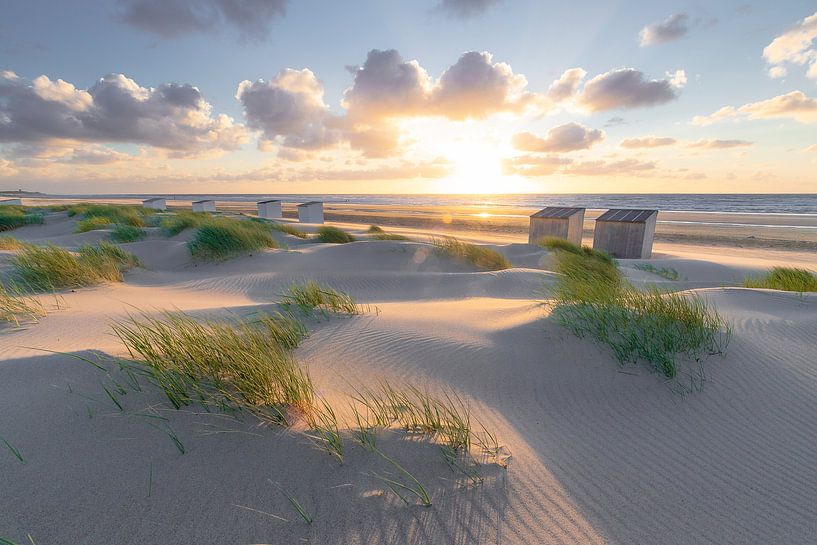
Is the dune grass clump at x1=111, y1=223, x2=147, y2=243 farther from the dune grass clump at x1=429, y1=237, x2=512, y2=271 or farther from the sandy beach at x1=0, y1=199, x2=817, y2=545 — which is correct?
the dune grass clump at x1=429, y1=237, x2=512, y2=271

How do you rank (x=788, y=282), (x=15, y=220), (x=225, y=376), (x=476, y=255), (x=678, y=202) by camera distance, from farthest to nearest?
(x=678, y=202) < (x=15, y=220) < (x=476, y=255) < (x=788, y=282) < (x=225, y=376)

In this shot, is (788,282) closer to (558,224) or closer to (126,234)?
(558,224)

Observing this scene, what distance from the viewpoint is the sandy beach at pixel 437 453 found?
5.46 ft

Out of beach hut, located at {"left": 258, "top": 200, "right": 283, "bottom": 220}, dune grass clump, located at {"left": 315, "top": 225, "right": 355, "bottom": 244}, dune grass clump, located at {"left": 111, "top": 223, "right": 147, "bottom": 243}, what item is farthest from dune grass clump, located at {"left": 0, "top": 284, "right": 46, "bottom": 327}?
beach hut, located at {"left": 258, "top": 200, "right": 283, "bottom": 220}

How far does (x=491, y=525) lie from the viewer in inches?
67.7

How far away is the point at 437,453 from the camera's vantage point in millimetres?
2082

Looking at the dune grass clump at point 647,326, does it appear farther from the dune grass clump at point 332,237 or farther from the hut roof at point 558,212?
the hut roof at point 558,212

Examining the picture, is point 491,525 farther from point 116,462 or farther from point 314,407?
point 116,462

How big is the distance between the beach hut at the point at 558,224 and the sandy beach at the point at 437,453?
390 inches

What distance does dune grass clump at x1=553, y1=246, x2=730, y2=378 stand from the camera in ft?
10.8

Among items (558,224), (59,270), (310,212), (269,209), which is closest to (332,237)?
(59,270)

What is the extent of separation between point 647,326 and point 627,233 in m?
11.8

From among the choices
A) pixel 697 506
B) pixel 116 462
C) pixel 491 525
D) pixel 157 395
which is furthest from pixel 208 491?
pixel 697 506

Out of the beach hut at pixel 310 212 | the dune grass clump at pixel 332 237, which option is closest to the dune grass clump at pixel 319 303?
the dune grass clump at pixel 332 237
